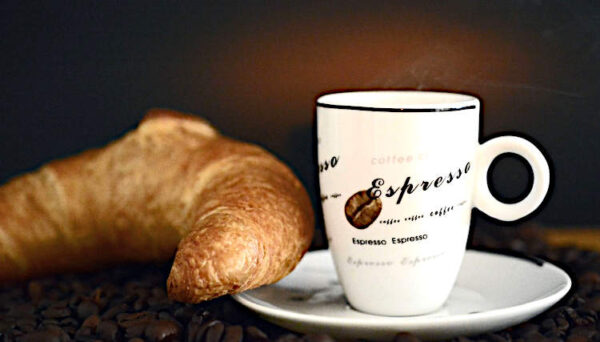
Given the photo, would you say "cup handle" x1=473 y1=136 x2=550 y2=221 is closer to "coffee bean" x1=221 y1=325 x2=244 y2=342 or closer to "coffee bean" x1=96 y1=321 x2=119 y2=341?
"coffee bean" x1=221 y1=325 x2=244 y2=342

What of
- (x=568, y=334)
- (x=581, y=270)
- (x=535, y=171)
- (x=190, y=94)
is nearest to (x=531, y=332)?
(x=568, y=334)

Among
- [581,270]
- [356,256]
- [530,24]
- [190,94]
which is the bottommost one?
[581,270]

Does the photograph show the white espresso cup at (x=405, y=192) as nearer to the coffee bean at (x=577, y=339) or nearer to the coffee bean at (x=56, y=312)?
the coffee bean at (x=577, y=339)

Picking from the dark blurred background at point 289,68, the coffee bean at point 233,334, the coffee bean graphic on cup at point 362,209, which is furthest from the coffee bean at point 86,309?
the dark blurred background at point 289,68

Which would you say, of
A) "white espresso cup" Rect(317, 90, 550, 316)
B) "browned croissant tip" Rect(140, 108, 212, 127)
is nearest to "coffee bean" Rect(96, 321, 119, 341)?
"white espresso cup" Rect(317, 90, 550, 316)

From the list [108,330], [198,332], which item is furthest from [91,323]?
[198,332]

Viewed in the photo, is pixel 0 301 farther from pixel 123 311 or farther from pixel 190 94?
pixel 190 94
